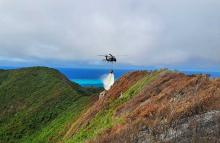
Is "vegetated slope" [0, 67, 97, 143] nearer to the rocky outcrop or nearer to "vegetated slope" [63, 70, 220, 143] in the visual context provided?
"vegetated slope" [63, 70, 220, 143]

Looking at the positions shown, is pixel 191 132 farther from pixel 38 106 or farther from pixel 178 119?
pixel 38 106

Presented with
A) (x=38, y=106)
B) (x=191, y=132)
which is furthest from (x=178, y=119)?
(x=38, y=106)

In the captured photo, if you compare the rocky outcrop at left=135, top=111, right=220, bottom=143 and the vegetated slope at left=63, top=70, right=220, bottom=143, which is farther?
the vegetated slope at left=63, top=70, right=220, bottom=143

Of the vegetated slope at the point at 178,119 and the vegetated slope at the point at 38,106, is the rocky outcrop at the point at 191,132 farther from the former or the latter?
the vegetated slope at the point at 38,106

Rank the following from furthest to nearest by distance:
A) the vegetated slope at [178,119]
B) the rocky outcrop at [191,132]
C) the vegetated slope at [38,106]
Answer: the vegetated slope at [38,106], the vegetated slope at [178,119], the rocky outcrop at [191,132]

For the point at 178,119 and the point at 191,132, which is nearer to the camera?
the point at 191,132

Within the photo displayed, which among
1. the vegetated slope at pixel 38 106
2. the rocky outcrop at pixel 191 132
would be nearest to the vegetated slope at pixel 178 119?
the rocky outcrop at pixel 191 132

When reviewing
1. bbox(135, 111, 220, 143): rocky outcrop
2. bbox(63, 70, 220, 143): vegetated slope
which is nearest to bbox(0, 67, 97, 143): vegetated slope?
bbox(63, 70, 220, 143): vegetated slope

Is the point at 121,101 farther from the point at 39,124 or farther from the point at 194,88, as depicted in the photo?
the point at 39,124

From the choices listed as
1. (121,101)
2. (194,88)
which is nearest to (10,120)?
(121,101)
